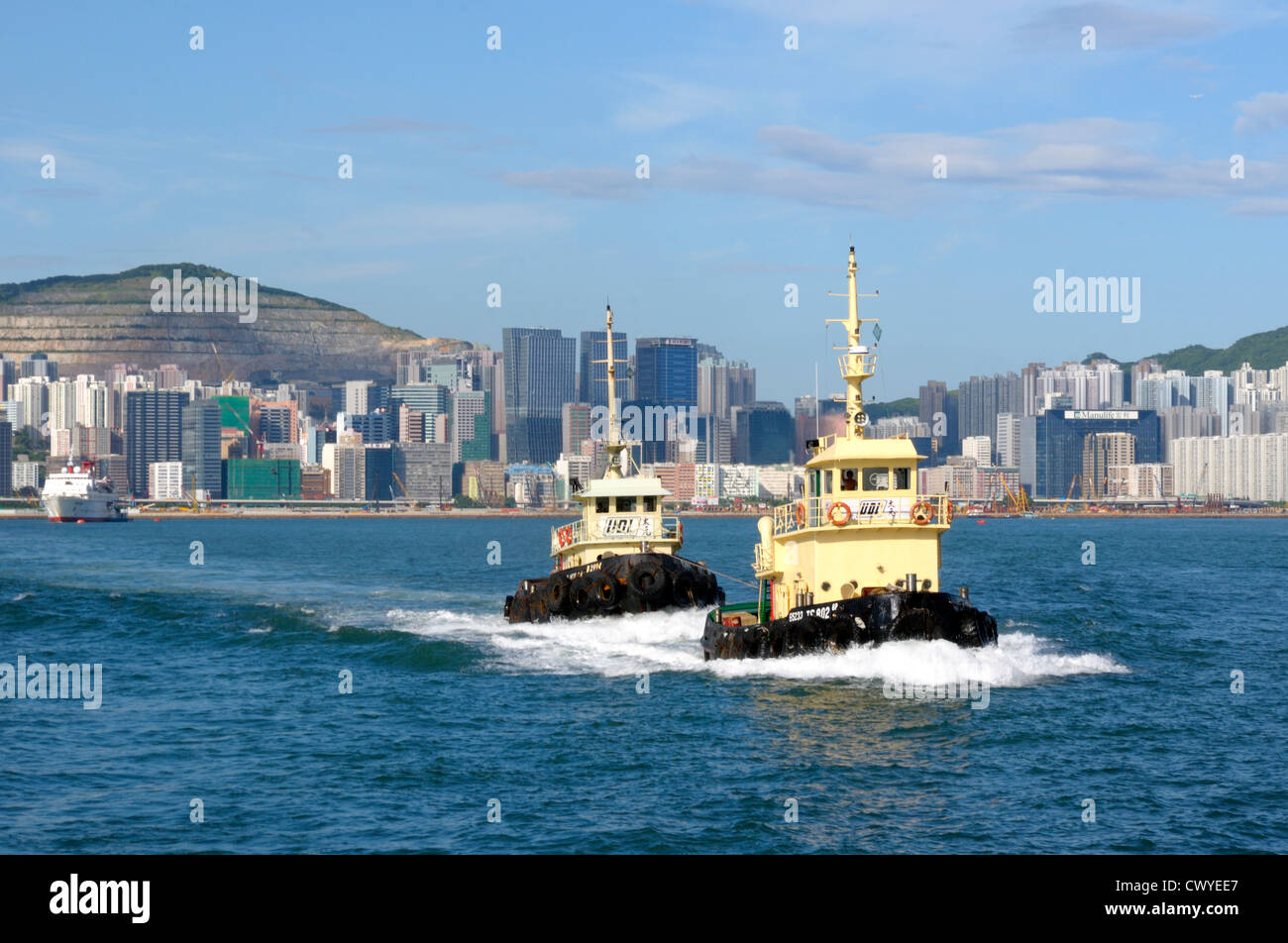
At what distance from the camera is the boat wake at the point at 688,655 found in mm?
33031

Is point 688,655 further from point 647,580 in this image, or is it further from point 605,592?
point 605,592

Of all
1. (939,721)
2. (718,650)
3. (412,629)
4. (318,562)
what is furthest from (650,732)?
(318,562)

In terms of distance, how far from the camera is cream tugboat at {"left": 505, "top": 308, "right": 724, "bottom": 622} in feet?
162

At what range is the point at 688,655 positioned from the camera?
135ft

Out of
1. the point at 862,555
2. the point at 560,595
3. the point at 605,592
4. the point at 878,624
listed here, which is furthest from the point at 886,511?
the point at 560,595

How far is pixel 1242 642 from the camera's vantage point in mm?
45688

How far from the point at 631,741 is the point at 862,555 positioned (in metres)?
9.28

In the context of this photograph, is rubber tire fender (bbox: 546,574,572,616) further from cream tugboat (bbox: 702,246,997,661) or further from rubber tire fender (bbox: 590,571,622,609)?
cream tugboat (bbox: 702,246,997,661)

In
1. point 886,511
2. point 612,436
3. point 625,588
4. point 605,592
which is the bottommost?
point 605,592

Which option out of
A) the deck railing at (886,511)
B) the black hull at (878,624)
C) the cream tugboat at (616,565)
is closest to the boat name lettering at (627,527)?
the cream tugboat at (616,565)
